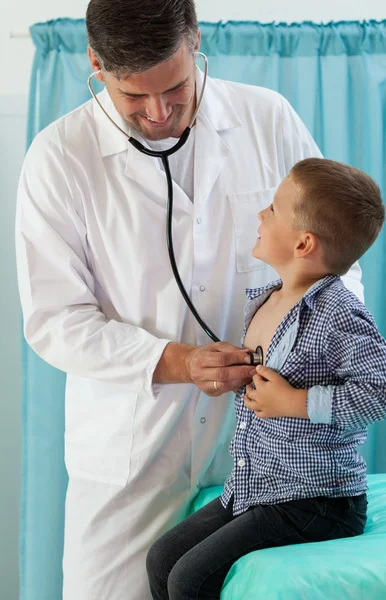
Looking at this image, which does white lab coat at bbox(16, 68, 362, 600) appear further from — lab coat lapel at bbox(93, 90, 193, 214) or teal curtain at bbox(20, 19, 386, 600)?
teal curtain at bbox(20, 19, 386, 600)

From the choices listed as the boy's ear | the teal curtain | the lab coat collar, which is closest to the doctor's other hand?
the boy's ear

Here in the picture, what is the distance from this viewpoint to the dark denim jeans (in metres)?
1.36

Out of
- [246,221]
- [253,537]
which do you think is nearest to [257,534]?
[253,537]

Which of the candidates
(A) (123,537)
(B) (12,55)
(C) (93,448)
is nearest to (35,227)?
(C) (93,448)

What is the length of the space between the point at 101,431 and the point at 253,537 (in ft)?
1.49

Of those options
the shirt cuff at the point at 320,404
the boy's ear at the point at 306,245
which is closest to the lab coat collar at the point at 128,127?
the boy's ear at the point at 306,245

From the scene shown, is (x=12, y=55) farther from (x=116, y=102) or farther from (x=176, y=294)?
(x=176, y=294)

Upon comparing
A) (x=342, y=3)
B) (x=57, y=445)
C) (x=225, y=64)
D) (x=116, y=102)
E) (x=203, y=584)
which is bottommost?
(x=57, y=445)

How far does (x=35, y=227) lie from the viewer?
5.30 ft

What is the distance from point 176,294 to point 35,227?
0.34 m

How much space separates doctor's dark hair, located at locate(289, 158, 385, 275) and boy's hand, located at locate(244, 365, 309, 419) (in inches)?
10.2

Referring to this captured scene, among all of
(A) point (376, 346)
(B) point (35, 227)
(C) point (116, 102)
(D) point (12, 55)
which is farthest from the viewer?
(D) point (12, 55)

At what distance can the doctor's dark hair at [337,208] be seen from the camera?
4.60ft

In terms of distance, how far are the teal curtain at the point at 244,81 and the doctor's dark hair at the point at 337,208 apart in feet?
3.01
